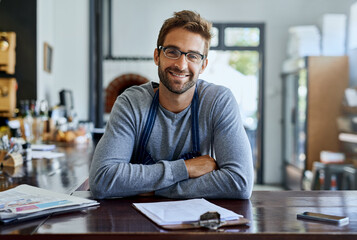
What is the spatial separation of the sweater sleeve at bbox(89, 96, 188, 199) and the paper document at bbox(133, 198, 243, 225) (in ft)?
0.57

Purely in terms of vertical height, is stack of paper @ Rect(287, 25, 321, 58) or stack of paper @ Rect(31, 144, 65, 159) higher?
stack of paper @ Rect(287, 25, 321, 58)

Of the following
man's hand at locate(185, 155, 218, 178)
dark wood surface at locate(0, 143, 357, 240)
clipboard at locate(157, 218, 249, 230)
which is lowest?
dark wood surface at locate(0, 143, 357, 240)

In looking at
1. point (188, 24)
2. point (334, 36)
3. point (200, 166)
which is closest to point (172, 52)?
point (188, 24)

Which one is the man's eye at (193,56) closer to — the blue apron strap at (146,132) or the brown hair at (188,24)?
the brown hair at (188,24)

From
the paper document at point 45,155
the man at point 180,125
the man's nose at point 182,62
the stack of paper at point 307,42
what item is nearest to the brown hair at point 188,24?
the man at point 180,125

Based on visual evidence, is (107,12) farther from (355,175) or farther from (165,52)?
(165,52)

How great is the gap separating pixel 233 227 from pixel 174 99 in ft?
2.49

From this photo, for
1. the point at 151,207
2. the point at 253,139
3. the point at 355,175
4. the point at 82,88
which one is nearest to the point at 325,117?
the point at 355,175

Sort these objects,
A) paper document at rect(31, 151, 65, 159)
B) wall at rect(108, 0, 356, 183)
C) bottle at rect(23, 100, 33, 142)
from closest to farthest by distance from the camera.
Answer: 1. paper document at rect(31, 151, 65, 159)
2. bottle at rect(23, 100, 33, 142)
3. wall at rect(108, 0, 356, 183)

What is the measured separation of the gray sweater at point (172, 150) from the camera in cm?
154

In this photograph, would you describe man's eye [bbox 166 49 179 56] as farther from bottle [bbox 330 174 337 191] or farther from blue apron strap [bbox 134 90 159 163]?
bottle [bbox 330 174 337 191]

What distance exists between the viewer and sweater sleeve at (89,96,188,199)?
1.53 m

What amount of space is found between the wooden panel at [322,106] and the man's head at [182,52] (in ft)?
13.5

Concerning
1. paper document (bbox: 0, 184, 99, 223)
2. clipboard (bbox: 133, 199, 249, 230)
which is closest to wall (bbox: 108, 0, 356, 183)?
paper document (bbox: 0, 184, 99, 223)
